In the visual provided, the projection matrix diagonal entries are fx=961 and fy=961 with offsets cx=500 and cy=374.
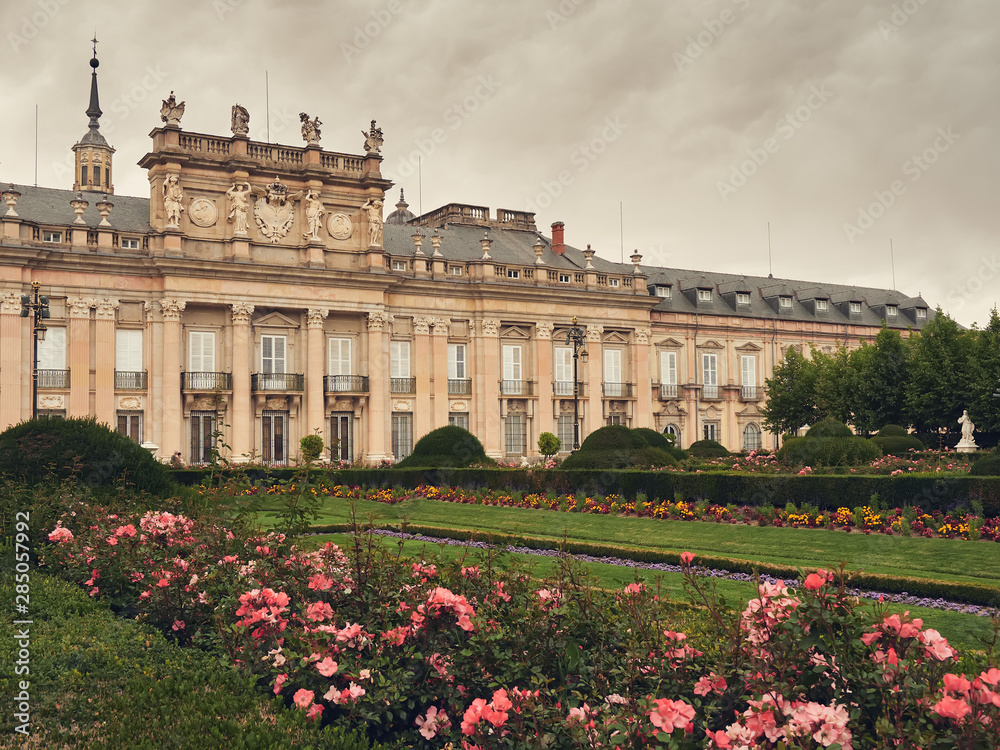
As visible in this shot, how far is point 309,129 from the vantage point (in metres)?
44.9

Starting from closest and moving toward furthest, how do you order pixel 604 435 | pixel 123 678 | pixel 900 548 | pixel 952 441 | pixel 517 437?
pixel 123 678
pixel 900 548
pixel 604 435
pixel 952 441
pixel 517 437

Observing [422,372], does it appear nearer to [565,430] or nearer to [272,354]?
[272,354]

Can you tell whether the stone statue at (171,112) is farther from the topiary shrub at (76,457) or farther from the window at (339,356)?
the topiary shrub at (76,457)

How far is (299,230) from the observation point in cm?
4453

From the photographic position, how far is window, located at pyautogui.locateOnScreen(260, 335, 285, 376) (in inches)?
1725

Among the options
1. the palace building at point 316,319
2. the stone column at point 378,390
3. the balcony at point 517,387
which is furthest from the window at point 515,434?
the stone column at point 378,390

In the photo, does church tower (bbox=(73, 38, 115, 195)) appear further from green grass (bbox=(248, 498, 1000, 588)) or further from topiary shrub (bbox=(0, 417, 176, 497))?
topiary shrub (bbox=(0, 417, 176, 497))

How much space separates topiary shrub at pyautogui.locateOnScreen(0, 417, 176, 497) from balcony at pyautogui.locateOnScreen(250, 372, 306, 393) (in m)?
27.4

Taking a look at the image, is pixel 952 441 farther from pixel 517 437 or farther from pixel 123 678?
pixel 123 678

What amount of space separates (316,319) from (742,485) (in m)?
26.8

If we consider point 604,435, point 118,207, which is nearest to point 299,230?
point 118,207

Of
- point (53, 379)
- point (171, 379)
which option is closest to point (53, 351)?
point (53, 379)

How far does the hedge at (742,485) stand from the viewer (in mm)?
18484

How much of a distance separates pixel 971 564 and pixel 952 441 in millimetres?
31831
